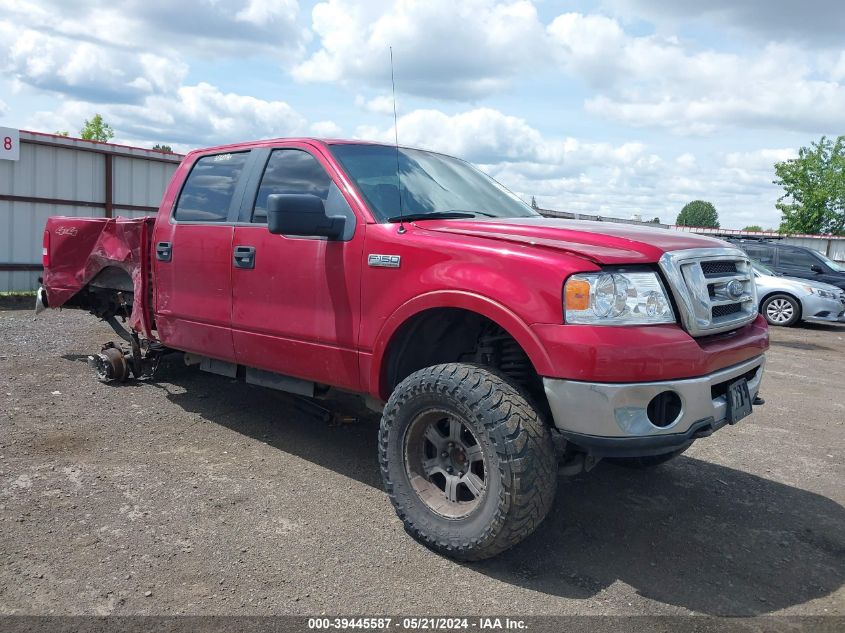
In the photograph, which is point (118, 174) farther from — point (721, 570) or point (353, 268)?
point (721, 570)

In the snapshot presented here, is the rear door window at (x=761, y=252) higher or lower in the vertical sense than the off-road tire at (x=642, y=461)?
higher

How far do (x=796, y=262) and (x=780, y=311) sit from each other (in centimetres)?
175

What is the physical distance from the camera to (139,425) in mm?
5262

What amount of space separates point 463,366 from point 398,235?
803mm

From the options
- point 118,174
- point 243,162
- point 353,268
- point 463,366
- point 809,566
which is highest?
point 118,174

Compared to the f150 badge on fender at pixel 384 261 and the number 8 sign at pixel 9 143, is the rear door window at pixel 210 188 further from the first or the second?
the number 8 sign at pixel 9 143

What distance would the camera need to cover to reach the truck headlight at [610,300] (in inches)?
120

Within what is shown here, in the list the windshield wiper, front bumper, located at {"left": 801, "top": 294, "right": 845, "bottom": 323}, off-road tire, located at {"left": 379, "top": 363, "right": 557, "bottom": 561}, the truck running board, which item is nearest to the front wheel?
front bumper, located at {"left": 801, "top": 294, "right": 845, "bottom": 323}

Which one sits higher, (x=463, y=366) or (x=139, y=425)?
(x=463, y=366)

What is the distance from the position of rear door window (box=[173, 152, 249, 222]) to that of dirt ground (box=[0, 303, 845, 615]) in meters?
1.56

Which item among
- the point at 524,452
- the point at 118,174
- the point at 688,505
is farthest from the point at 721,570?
the point at 118,174

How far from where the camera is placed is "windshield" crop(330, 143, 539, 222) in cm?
408

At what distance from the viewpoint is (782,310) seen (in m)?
14.2

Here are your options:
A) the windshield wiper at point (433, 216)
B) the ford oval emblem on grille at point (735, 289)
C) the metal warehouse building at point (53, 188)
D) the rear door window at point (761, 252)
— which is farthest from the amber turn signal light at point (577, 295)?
the rear door window at point (761, 252)
